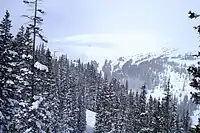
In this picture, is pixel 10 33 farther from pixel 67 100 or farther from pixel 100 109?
pixel 67 100

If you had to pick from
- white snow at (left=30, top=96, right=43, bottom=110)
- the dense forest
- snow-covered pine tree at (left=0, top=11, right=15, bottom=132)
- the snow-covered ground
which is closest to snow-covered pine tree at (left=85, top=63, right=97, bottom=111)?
the dense forest

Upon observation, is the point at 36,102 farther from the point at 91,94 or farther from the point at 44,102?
the point at 91,94

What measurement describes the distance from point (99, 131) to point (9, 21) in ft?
102

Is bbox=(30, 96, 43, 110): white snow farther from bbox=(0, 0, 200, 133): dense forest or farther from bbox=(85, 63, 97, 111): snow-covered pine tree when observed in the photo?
bbox=(85, 63, 97, 111): snow-covered pine tree

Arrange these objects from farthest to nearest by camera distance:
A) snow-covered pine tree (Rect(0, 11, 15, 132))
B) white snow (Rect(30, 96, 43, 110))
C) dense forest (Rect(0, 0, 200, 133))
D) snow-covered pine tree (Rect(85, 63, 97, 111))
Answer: snow-covered pine tree (Rect(85, 63, 97, 111)) < snow-covered pine tree (Rect(0, 11, 15, 132)) < dense forest (Rect(0, 0, 200, 133)) < white snow (Rect(30, 96, 43, 110))

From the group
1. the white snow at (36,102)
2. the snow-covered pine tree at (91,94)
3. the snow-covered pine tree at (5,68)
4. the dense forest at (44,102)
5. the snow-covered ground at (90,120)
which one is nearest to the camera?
the white snow at (36,102)

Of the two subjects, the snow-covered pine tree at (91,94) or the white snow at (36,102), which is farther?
the snow-covered pine tree at (91,94)

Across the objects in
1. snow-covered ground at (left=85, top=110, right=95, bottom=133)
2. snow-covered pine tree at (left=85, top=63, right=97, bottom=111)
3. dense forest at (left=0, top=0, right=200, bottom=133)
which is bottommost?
snow-covered ground at (left=85, top=110, right=95, bottom=133)

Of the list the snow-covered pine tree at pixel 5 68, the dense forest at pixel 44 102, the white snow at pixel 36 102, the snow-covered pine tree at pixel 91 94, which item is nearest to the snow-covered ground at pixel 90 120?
the snow-covered pine tree at pixel 91 94

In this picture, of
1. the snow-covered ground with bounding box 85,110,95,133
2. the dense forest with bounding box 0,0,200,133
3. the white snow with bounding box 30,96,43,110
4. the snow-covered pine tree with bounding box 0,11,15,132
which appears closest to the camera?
the white snow with bounding box 30,96,43,110

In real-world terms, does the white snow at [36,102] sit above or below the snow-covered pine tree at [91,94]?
above

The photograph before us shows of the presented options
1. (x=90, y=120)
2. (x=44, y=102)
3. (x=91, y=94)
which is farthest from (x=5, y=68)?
(x=91, y=94)

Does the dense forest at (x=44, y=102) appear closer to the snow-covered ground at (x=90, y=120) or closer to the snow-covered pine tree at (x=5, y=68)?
the snow-covered pine tree at (x=5, y=68)

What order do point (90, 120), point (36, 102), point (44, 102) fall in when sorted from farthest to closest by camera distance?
1. point (90, 120)
2. point (44, 102)
3. point (36, 102)
